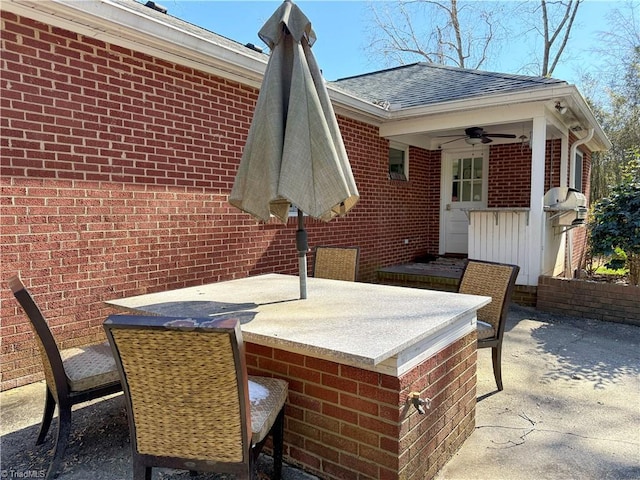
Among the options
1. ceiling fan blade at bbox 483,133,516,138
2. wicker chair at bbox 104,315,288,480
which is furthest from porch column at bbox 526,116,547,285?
wicker chair at bbox 104,315,288,480

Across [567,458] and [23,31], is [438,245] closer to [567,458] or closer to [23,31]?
[567,458]

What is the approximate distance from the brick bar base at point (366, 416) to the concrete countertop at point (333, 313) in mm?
183

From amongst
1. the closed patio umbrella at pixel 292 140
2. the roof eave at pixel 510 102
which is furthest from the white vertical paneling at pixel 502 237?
the closed patio umbrella at pixel 292 140

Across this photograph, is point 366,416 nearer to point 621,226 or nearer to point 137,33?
point 137,33

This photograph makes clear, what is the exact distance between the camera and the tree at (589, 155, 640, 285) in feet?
18.9

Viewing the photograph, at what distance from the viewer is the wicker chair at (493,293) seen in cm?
323

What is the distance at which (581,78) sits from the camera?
1695cm

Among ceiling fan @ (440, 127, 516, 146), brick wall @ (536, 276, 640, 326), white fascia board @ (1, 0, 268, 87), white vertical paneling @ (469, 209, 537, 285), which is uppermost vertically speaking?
white fascia board @ (1, 0, 268, 87)

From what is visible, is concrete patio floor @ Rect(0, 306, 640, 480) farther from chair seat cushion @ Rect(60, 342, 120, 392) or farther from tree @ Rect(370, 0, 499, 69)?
tree @ Rect(370, 0, 499, 69)

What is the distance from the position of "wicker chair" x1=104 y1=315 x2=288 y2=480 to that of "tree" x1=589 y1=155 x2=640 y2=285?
6203 mm

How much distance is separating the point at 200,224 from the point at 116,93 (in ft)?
5.18

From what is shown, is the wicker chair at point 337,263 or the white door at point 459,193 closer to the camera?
the wicker chair at point 337,263

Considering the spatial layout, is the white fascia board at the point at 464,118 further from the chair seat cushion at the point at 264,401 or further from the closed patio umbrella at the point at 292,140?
the chair seat cushion at the point at 264,401

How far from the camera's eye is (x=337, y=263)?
4531 millimetres
